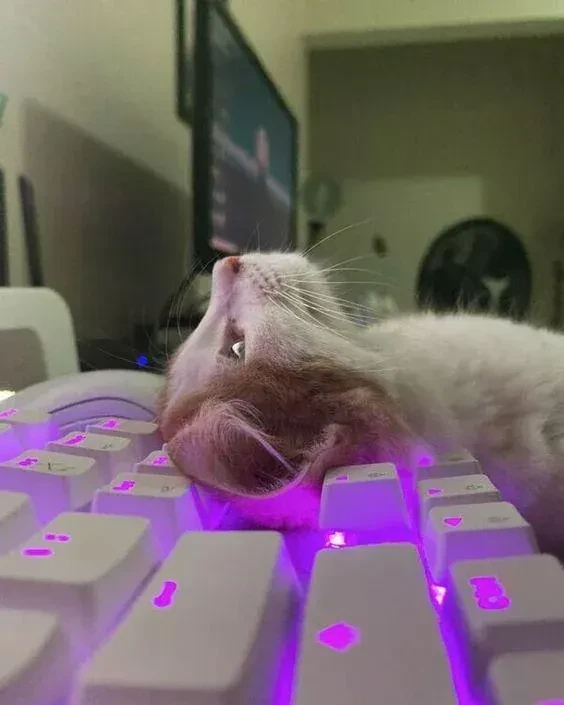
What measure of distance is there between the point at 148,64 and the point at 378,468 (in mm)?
1371

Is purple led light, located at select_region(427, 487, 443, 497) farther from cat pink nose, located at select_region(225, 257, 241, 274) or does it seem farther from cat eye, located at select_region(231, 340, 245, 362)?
A: cat pink nose, located at select_region(225, 257, 241, 274)

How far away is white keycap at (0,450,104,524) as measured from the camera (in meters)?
0.43

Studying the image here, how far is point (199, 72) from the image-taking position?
1354 mm

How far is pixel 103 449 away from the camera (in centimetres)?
53

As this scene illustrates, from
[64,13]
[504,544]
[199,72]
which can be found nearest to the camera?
[504,544]

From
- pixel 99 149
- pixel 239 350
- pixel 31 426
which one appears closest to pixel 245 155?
pixel 99 149

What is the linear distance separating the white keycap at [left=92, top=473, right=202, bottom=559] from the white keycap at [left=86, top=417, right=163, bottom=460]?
0.14 meters

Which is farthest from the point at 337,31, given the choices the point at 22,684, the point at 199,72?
the point at 22,684

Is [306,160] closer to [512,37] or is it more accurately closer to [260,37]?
[260,37]

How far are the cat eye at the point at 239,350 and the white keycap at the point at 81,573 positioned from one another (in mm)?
324

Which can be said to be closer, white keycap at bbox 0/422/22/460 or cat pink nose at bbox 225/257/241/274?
white keycap at bbox 0/422/22/460

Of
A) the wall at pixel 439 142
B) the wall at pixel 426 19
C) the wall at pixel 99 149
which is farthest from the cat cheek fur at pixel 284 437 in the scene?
the wall at pixel 426 19

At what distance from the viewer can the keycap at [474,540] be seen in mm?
331

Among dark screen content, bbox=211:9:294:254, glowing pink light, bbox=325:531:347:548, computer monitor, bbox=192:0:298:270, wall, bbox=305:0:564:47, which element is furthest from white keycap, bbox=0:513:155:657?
wall, bbox=305:0:564:47
